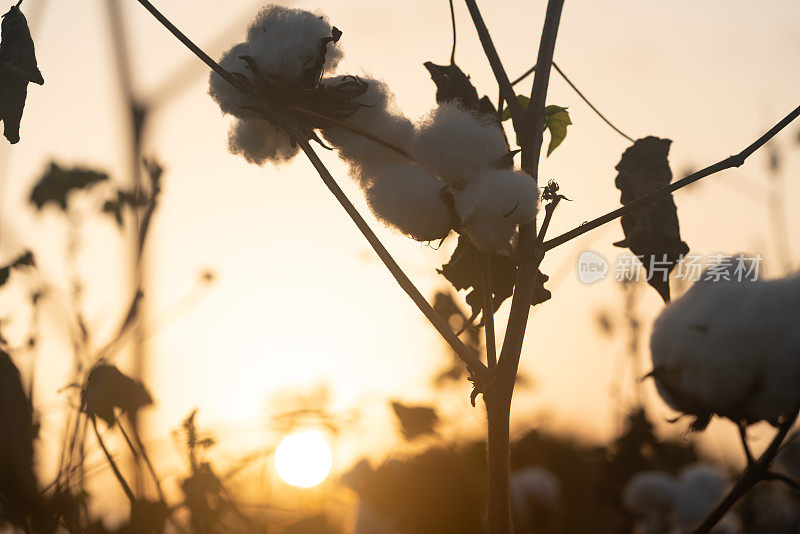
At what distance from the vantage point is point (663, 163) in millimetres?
1196

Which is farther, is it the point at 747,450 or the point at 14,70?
the point at 14,70

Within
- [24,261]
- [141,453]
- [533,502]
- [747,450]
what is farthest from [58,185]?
[747,450]

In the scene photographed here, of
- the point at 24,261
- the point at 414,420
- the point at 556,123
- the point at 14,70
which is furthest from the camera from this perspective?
the point at 24,261

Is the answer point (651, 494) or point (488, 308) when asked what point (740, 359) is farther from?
point (651, 494)

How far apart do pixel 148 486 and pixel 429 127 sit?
0.94 metres

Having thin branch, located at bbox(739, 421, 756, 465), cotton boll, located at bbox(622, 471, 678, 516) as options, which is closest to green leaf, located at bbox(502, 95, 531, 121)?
thin branch, located at bbox(739, 421, 756, 465)

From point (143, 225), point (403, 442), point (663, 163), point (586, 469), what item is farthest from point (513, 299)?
point (586, 469)

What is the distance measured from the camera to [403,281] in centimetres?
→ 96

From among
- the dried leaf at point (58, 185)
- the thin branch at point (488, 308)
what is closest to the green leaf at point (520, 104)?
the thin branch at point (488, 308)

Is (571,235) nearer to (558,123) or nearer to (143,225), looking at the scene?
(558,123)

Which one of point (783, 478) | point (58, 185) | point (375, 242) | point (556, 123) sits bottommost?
point (783, 478)

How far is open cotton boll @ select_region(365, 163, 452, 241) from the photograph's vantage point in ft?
3.45

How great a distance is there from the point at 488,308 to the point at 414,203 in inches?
6.6

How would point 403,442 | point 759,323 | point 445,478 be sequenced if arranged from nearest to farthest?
point 759,323, point 445,478, point 403,442
